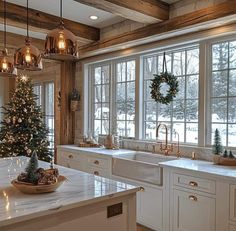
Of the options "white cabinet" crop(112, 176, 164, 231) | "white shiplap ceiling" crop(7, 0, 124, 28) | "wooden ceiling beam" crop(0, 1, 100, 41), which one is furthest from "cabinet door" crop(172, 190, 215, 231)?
"wooden ceiling beam" crop(0, 1, 100, 41)

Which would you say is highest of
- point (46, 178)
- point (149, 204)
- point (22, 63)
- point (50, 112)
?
point (22, 63)

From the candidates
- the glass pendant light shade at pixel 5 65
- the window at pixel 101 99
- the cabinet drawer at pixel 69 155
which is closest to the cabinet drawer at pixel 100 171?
the cabinet drawer at pixel 69 155

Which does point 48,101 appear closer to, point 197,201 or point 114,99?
point 114,99

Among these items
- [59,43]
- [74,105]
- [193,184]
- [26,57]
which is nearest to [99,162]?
[193,184]

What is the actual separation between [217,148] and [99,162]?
168 cm

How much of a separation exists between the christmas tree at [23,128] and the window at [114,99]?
43.6 inches

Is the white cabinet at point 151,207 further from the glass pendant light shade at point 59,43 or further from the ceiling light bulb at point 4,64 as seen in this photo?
the ceiling light bulb at point 4,64

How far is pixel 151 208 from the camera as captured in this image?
3.18m

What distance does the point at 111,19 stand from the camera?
4.18 m

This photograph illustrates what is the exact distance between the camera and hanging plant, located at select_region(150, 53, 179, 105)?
3.67 metres

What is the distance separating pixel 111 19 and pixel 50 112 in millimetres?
3176

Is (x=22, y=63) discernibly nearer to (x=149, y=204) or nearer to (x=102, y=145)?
(x=149, y=204)

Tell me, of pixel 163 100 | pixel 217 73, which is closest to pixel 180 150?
pixel 163 100

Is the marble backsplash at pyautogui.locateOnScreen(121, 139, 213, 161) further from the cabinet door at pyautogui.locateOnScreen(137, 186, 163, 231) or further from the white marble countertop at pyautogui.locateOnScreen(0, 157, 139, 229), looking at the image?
the white marble countertop at pyautogui.locateOnScreen(0, 157, 139, 229)
